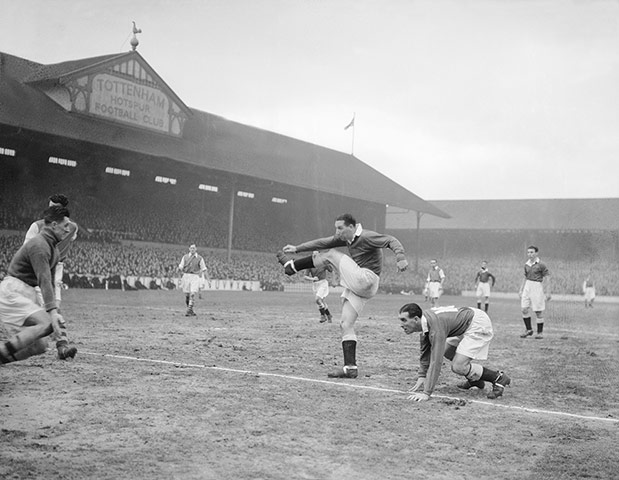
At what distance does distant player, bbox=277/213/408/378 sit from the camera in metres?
8.24

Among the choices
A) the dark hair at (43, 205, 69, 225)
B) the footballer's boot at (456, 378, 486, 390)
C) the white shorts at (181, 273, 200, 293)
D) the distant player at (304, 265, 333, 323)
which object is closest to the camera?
the dark hair at (43, 205, 69, 225)

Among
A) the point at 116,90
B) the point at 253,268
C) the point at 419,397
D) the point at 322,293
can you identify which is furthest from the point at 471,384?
the point at 253,268

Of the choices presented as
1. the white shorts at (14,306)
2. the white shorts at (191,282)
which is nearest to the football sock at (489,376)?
the white shorts at (14,306)

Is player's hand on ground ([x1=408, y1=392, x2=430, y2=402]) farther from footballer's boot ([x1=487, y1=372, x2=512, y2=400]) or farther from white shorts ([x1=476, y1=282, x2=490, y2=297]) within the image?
white shorts ([x1=476, y1=282, x2=490, y2=297])

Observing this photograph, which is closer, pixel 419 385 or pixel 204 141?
pixel 419 385

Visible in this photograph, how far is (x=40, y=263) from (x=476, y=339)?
4.64m

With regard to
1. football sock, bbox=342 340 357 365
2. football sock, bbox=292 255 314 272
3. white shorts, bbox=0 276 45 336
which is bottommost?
football sock, bbox=342 340 357 365

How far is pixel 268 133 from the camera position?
4503 centimetres

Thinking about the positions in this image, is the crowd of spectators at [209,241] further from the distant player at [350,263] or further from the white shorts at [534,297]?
the distant player at [350,263]

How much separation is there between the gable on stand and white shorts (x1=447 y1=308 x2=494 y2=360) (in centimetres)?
2660

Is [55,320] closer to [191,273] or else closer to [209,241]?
[191,273]

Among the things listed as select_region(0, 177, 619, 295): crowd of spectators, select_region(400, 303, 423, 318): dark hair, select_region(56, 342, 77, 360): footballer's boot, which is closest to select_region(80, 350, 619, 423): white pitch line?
select_region(400, 303, 423, 318): dark hair

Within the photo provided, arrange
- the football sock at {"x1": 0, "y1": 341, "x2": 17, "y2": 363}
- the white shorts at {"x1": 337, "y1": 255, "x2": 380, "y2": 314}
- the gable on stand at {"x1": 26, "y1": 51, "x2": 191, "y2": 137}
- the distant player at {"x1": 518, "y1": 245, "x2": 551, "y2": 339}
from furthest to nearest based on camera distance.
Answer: the gable on stand at {"x1": 26, "y1": 51, "x2": 191, "y2": 137} < the distant player at {"x1": 518, "y1": 245, "x2": 551, "y2": 339} < the white shorts at {"x1": 337, "y1": 255, "x2": 380, "y2": 314} < the football sock at {"x1": 0, "y1": 341, "x2": 17, "y2": 363}

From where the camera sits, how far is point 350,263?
8.31m
